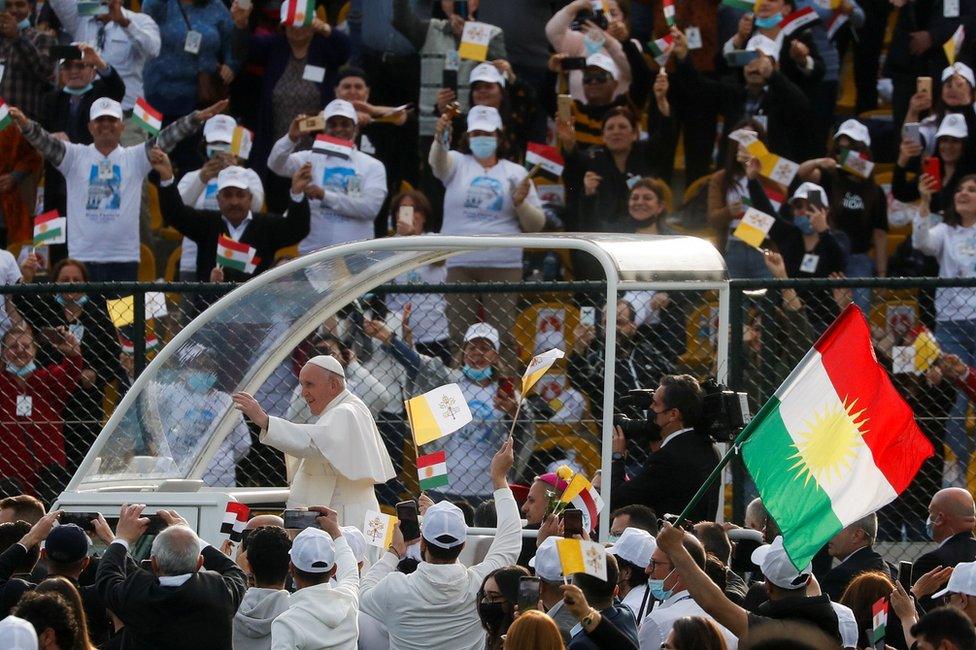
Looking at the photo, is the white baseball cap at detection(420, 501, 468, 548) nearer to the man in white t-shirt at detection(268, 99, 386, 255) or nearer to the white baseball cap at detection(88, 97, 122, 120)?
the man in white t-shirt at detection(268, 99, 386, 255)

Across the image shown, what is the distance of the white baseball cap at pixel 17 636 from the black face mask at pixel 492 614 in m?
2.40

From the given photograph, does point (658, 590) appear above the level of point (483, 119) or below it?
below

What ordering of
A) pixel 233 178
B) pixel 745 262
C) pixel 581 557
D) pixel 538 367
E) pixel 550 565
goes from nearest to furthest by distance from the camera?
pixel 581 557
pixel 550 565
pixel 538 367
pixel 745 262
pixel 233 178

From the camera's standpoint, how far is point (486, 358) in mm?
10914

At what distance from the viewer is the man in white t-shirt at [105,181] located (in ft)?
44.5

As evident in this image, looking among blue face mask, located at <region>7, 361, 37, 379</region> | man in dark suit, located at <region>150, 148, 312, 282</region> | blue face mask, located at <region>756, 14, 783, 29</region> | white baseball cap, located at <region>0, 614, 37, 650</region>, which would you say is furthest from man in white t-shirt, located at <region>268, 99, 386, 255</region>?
white baseball cap, located at <region>0, 614, 37, 650</region>

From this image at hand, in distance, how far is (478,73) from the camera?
13820 millimetres

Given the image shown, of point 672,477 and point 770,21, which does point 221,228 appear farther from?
point 672,477

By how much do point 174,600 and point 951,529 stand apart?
12.8 ft

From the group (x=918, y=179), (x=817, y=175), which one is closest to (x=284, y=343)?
(x=817, y=175)

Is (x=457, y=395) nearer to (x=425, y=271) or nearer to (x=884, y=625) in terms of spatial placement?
(x=884, y=625)

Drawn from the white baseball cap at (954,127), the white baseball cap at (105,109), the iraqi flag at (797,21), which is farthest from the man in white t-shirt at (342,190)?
the white baseball cap at (954,127)

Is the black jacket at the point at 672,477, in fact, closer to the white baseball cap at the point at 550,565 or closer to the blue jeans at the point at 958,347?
the blue jeans at the point at 958,347

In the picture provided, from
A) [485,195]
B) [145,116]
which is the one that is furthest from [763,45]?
[145,116]
